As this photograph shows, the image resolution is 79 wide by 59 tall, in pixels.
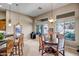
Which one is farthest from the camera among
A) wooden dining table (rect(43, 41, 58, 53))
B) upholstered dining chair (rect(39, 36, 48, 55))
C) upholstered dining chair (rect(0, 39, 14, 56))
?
wooden dining table (rect(43, 41, 58, 53))

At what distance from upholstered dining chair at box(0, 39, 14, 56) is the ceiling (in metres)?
0.67

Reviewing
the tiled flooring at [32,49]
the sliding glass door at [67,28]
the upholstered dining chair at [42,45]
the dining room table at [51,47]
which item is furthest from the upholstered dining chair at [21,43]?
the sliding glass door at [67,28]

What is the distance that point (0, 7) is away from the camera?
97.2 inches

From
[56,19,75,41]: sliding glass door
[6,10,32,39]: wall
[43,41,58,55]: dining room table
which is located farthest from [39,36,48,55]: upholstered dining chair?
[56,19,75,41]: sliding glass door

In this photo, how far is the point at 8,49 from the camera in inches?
98.7

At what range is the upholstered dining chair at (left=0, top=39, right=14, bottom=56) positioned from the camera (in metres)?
2.44

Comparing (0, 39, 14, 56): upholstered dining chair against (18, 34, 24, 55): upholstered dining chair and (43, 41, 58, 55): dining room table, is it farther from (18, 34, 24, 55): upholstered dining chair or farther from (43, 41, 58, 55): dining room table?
(43, 41, 58, 55): dining room table

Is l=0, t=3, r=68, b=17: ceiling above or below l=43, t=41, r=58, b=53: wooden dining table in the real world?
above

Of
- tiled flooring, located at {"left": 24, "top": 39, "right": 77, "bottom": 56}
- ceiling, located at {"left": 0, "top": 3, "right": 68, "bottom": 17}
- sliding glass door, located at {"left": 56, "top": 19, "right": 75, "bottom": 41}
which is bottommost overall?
tiled flooring, located at {"left": 24, "top": 39, "right": 77, "bottom": 56}

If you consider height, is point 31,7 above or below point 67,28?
above

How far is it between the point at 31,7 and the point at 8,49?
101 cm

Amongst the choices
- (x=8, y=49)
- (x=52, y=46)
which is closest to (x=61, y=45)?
(x=52, y=46)

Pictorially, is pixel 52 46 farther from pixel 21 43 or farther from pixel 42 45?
pixel 21 43

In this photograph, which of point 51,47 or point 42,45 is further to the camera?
point 51,47
